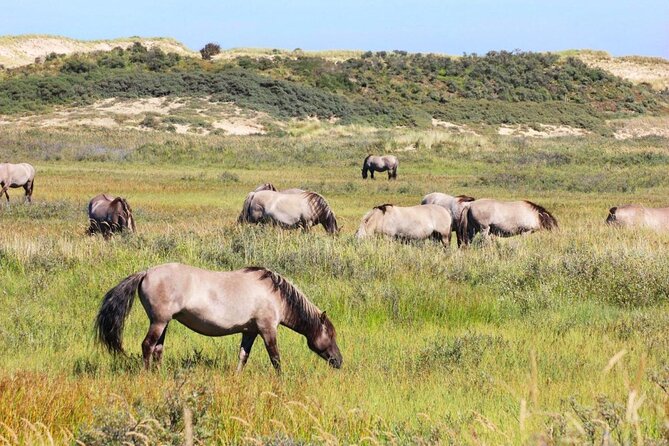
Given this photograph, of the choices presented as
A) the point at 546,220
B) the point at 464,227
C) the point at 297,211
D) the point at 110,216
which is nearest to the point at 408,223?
the point at 464,227

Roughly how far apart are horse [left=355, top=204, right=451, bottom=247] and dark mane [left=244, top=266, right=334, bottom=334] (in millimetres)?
8525

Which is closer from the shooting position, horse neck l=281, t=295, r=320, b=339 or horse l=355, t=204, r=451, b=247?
horse neck l=281, t=295, r=320, b=339

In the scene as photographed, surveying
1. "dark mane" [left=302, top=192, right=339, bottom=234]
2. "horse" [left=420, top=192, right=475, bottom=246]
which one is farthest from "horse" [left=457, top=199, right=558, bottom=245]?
"dark mane" [left=302, top=192, right=339, bottom=234]

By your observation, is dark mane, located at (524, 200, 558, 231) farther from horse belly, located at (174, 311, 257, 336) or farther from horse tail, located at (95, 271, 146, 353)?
horse tail, located at (95, 271, 146, 353)

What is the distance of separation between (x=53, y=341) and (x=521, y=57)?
109506 millimetres

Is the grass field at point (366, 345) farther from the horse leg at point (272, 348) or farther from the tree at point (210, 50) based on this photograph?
the tree at point (210, 50)

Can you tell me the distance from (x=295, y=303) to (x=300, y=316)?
0.52 ft

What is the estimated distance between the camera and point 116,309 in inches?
323

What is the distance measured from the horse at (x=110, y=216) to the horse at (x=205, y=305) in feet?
33.1

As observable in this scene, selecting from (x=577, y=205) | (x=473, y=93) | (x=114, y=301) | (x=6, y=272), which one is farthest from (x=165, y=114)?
(x=114, y=301)

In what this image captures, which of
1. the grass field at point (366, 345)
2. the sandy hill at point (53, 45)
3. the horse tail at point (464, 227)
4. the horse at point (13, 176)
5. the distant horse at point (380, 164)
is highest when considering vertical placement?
the sandy hill at point (53, 45)

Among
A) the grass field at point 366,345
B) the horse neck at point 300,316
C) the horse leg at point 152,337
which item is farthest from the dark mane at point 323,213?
the horse leg at point 152,337

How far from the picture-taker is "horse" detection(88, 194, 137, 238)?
1861 cm

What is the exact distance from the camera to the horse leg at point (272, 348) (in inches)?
323
